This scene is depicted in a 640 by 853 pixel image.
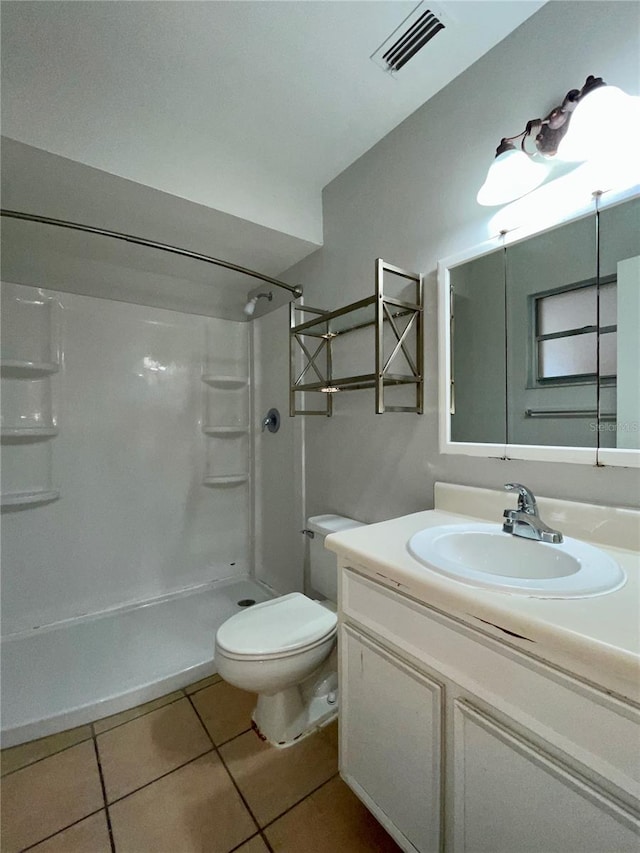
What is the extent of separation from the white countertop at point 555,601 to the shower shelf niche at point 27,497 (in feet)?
5.85

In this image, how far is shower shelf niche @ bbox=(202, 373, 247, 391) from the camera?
7.73ft

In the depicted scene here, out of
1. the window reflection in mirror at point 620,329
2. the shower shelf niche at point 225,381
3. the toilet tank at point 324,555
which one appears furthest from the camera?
the shower shelf niche at point 225,381

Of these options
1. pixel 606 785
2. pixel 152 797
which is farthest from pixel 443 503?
pixel 152 797

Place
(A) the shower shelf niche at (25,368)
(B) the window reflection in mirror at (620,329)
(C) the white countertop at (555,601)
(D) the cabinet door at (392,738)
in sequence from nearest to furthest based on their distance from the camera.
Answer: (C) the white countertop at (555,601) → (D) the cabinet door at (392,738) → (B) the window reflection in mirror at (620,329) → (A) the shower shelf niche at (25,368)

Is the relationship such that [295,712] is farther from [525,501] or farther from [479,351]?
[479,351]

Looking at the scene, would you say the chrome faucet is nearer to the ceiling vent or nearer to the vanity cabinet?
the vanity cabinet

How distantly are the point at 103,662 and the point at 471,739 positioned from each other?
5.63 feet

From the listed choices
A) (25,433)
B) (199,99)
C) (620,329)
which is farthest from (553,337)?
(25,433)

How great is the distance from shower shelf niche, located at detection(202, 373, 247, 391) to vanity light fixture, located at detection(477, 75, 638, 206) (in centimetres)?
175

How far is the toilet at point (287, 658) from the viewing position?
3.89 ft

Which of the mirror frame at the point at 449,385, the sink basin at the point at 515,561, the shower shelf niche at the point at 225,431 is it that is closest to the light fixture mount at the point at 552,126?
the mirror frame at the point at 449,385

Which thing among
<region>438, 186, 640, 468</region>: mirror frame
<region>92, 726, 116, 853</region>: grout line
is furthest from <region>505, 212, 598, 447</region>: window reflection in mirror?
<region>92, 726, 116, 853</region>: grout line

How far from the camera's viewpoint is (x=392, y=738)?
2.80ft

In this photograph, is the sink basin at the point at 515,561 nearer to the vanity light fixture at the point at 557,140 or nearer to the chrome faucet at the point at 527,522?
the chrome faucet at the point at 527,522
